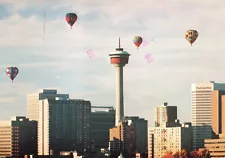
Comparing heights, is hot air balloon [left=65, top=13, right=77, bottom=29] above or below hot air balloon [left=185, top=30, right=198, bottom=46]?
above

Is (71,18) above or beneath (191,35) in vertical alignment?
above

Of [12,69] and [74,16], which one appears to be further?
[12,69]

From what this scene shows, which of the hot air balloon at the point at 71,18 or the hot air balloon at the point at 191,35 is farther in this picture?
the hot air balloon at the point at 191,35

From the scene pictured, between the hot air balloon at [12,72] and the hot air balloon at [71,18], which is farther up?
the hot air balloon at [71,18]

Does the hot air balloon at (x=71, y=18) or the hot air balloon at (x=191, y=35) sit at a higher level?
the hot air balloon at (x=71, y=18)

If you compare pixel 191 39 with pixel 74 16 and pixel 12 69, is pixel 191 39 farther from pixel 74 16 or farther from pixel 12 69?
pixel 12 69

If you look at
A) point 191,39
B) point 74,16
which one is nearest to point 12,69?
point 74,16

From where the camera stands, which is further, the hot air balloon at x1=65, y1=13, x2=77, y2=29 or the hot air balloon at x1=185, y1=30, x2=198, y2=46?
the hot air balloon at x1=185, y1=30, x2=198, y2=46

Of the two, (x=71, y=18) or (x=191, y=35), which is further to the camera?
(x=191, y=35)

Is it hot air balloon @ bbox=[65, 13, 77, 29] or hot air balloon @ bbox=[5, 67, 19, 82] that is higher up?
hot air balloon @ bbox=[65, 13, 77, 29]
